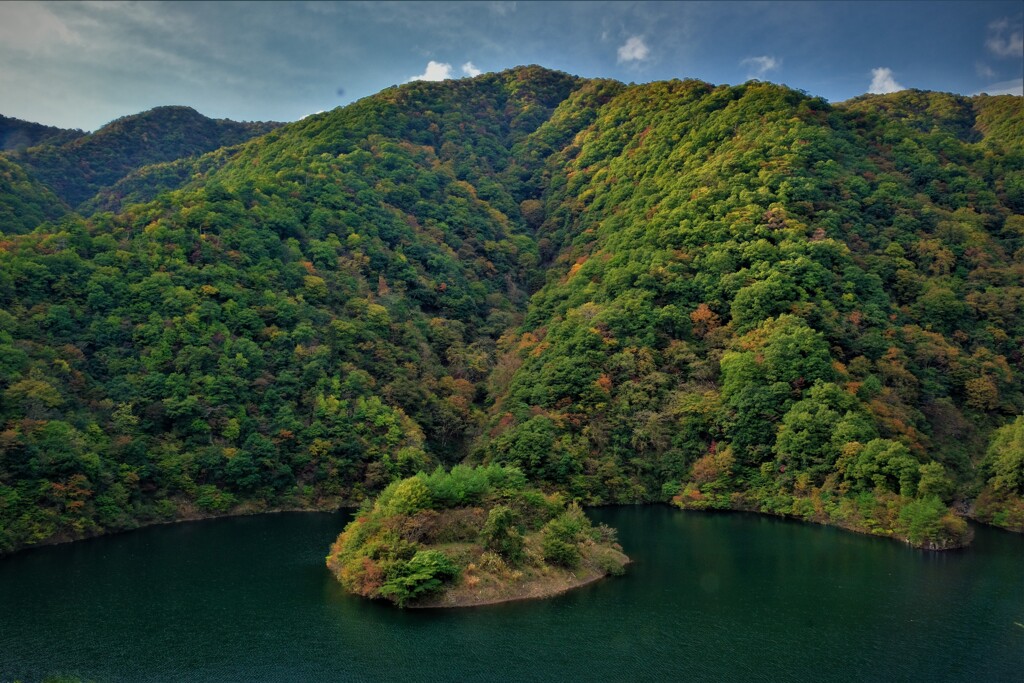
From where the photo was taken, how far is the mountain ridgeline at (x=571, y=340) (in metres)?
57.5

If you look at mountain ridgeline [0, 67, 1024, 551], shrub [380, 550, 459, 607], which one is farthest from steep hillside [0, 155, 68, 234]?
shrub [380, 550, 459, 607]

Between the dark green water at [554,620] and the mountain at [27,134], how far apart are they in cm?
12630

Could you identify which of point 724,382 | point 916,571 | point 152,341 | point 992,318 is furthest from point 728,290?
point 152,341

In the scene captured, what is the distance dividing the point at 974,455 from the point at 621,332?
3370cm

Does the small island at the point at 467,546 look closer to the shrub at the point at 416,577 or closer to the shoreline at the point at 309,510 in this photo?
the shrub at the point at 416,577

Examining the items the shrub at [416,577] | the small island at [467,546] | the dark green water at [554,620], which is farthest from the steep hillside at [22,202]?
the shrub at [416,577]

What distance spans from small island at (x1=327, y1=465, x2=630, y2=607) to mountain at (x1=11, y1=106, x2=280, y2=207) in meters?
108

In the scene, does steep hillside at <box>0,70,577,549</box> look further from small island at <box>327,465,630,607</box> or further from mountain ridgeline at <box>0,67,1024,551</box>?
small island at <box>327,465,630,607</box>

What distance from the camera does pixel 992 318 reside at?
72.0 m

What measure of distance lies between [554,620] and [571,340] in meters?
44.7

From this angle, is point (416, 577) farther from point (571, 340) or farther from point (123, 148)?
point (123, 148)

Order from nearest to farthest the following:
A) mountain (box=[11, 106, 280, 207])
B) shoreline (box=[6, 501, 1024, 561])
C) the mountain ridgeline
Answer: shoreline (box=[6, 501, 1024, 561]) → the mountain ridgeline → mountain (box=[11, 106, 280, 207])

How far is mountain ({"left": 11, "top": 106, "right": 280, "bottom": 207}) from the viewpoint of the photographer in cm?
12719

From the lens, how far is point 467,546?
40062mm
